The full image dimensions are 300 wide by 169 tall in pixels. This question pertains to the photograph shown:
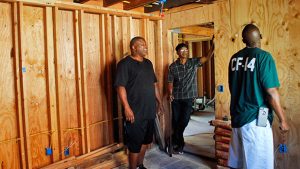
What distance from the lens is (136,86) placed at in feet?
10.3

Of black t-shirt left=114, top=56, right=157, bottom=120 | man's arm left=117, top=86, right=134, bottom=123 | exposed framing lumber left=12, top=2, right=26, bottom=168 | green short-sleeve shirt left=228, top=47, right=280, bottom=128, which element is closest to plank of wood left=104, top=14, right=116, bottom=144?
black t-shirt left=114, top=56, right=157, bottom=120

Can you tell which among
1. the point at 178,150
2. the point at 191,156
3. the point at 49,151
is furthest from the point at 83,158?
the point at 191,156

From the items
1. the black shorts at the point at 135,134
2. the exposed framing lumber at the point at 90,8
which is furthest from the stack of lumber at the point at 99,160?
the exposed framing lumber at the point at 90,8

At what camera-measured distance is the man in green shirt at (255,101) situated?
2014mm

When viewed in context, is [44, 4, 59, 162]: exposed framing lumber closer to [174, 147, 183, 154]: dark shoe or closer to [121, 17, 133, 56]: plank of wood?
[121, 17, 133, 56]: plank of wood

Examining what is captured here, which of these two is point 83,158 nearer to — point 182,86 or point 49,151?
point 49,151

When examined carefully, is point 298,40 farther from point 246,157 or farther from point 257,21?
point 246,157

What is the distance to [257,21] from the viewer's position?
3053 millimetres

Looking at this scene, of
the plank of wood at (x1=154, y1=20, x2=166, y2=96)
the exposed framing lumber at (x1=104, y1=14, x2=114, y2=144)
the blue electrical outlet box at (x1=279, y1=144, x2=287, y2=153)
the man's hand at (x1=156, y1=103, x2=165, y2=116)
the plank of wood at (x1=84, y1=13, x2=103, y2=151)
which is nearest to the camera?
the blue electrical outlet box at (x1=279, y1=144, x2=287, y2=153)

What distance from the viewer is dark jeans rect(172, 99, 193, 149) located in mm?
4016

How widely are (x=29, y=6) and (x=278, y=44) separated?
290cm

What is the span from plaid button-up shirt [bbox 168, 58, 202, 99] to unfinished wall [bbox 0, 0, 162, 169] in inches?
32.7

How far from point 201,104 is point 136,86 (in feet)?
15.5

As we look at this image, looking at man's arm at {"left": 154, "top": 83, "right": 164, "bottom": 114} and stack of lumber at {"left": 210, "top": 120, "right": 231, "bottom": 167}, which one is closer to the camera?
stack of lumber at {"left": 210, "top": 120, "right": 231, "bottom": 167}
